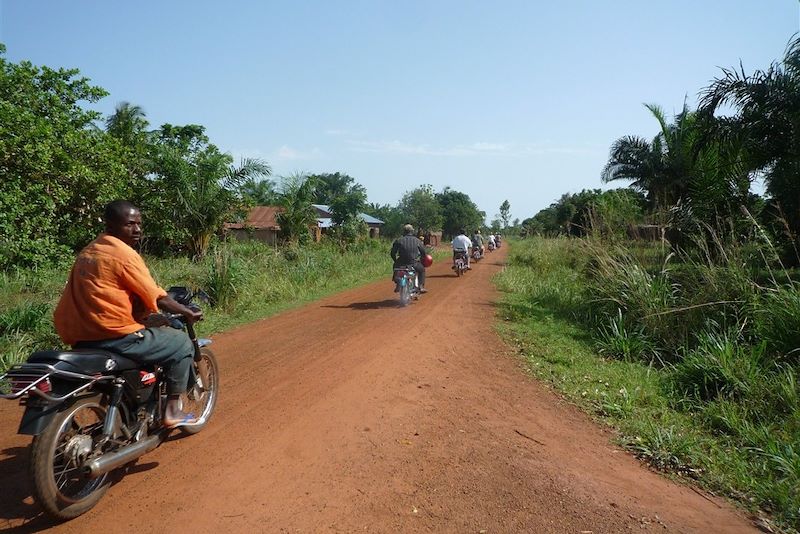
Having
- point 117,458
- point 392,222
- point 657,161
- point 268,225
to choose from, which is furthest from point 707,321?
point 392,222

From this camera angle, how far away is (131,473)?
3.35m

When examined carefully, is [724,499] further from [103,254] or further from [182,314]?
[103,254]

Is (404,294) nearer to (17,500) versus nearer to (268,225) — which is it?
(17,500)

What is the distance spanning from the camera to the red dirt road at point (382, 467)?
9.53 feet

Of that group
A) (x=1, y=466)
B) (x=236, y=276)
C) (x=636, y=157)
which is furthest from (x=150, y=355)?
(x=636, y=157)

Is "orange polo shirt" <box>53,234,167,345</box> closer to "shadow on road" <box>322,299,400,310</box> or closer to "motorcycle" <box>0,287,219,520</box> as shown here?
"motorcycle" <box>0,287,219,520</box>

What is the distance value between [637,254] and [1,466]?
372 inches

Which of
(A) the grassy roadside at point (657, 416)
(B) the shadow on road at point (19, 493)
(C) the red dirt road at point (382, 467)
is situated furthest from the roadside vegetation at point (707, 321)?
(B) the shadow on road at point (19, 493)

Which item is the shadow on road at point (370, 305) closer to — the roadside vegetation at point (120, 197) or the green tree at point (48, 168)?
the roadside vegetation at point (120, 197)

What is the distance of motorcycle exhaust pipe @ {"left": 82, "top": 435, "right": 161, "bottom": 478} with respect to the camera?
2.88m

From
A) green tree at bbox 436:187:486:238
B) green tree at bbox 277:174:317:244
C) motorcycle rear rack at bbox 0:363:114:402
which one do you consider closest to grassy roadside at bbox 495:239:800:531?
motorcycle rear rack at bbox 0:363:114:402

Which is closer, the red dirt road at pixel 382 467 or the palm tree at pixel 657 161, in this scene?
the red dirt road at pixel 382 467

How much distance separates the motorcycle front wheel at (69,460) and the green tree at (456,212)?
2373 inches

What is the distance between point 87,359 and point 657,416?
504 centimetres
